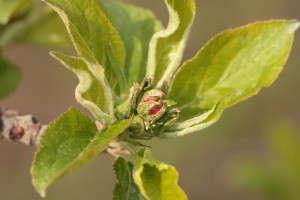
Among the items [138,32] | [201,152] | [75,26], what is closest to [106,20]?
[75,26]

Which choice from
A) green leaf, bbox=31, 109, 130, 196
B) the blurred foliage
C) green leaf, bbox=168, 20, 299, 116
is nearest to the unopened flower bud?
green leaf, bbox=31, 109, 130, 196

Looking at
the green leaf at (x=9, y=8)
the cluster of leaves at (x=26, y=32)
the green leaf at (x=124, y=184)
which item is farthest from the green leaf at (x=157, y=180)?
the cluster of leaves at (x=26, y=32)

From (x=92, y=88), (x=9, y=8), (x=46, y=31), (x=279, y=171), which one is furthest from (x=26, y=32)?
(x=279, y=171)

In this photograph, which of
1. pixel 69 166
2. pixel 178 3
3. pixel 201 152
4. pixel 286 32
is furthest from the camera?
pixel 201 152

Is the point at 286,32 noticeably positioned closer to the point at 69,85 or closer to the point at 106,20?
the point at 106,20

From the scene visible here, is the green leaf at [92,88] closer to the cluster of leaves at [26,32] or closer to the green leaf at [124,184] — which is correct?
the green leaf at [124,184]

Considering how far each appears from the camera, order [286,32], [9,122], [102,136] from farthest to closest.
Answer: [9,122], [286,32], [102,136]

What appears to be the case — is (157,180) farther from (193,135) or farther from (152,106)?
(193,135)
